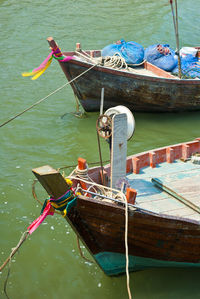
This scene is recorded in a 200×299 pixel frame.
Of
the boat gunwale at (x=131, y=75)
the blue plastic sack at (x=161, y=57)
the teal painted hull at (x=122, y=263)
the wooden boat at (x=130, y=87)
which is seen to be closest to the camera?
the teal painted hull at (x=122, y=263)

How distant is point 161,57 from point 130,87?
4.92ft

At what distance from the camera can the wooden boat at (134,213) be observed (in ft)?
13.3

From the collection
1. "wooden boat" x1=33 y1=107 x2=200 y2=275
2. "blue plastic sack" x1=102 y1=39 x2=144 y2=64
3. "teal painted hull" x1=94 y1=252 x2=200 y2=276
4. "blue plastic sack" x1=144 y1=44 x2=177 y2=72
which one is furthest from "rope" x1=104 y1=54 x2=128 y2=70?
"teal painted hull" x1=94 y1=252 x2=200 y2=276

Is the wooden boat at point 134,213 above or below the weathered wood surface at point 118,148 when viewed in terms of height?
below

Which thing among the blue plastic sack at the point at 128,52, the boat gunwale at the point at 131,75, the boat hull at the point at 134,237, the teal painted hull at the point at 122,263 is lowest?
the teal painted hull at the point at 122,263

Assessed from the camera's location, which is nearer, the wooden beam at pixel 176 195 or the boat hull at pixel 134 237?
the boat hull at pixel 134 237

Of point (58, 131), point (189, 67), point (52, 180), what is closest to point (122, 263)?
point (52, 180)

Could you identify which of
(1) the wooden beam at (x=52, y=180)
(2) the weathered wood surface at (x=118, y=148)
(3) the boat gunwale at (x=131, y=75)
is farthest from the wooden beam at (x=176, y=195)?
(3) the boat gunwale at (x=131, y=75)

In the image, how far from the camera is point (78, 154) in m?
7.88

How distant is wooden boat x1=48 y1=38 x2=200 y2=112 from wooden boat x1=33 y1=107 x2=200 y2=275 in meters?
3.60

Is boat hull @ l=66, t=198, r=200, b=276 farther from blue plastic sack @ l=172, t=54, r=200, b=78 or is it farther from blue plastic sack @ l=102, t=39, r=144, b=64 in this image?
blue plastic sack @ l=102, t=39, r=144, b=64

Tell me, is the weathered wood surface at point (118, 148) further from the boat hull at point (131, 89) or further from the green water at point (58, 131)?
the boat hull at point (131, 89)

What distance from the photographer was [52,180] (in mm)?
3514

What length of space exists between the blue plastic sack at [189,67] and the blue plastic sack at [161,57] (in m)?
0.18
